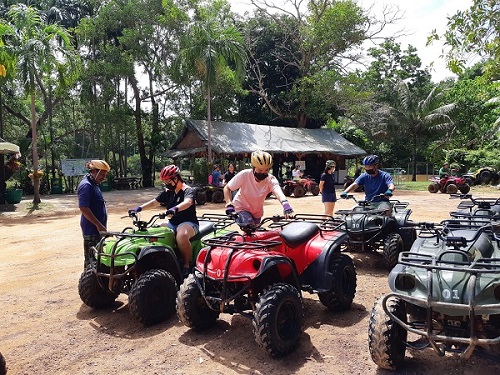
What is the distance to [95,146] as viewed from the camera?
31.6 m

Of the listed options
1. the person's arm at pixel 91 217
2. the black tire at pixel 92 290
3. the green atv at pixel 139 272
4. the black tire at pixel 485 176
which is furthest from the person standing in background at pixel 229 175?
the black tire at pixel 485 176

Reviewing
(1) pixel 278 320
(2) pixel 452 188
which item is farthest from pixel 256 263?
(2) pixel 452 188

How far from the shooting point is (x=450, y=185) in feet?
66.7

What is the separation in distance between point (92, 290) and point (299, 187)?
626 inches

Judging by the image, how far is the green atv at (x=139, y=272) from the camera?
461 centimetres

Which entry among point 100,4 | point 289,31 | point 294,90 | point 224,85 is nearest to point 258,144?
point 224,85

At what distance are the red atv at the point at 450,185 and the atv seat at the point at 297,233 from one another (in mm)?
17719

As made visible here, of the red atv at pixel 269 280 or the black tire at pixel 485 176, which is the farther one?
the black tire at pixel 485 176

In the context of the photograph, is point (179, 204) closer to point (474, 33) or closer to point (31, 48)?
point (474, 33)

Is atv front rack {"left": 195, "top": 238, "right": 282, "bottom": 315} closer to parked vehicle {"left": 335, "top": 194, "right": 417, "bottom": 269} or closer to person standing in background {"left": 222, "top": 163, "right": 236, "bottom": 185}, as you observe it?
parked vehicle {"left": 335, "top": 194, "right": 417, "bottom": 269}

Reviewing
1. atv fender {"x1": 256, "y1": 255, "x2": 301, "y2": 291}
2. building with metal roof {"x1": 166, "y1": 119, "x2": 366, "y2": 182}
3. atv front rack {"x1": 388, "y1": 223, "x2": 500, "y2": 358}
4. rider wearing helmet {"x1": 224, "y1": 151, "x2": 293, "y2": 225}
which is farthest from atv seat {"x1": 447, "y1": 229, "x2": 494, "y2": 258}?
building with metal roof {"x1": 166, "y1": 119, "x2": 366, "y2": 182}

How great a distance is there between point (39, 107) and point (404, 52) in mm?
33311

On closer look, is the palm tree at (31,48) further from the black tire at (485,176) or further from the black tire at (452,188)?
the black tire at (485,176)

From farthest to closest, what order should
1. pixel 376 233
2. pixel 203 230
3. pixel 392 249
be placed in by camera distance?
pixel 376 233 → pixel 392 249 → pixel 203 230
